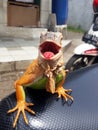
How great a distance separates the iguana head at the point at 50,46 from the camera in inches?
58.7

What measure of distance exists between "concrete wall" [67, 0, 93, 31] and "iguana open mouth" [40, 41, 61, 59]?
10.5m

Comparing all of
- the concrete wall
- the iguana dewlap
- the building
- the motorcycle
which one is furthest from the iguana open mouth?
the concrete wall

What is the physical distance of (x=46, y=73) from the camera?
1.57m

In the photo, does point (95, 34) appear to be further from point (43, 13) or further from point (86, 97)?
point (43, 13)

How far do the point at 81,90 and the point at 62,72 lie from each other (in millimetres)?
136

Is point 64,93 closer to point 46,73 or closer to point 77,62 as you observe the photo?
point 46,73

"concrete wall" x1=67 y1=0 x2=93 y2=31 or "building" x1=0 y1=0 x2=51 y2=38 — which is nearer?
"building" x1=0 y1=0 x2=51 y2=38

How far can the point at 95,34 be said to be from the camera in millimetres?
4375

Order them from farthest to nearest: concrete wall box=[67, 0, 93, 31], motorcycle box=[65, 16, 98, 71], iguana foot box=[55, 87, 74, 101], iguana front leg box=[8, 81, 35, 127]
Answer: concrete wall box=[67, 0, 93, 31]
motorcycle box=[65, 16, 98, 71]
iguana foot box=[55, 87, 74, 101]
iguana front leg box=[8, 81, 35, 127]

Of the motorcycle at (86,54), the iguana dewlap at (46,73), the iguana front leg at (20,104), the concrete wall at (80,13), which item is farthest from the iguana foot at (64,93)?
the concrete wall at (80,13)

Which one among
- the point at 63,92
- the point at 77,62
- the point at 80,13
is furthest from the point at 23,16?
the point at 63,92

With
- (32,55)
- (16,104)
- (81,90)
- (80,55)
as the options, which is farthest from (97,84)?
(32,55)

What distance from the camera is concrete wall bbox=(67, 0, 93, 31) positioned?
11.9 meters

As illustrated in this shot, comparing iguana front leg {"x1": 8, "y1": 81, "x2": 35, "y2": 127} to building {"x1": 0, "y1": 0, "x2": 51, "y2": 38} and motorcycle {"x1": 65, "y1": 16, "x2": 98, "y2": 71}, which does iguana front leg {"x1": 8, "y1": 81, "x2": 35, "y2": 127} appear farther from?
building {"x1": 0, "y1": 0, "x2": 51, "y2": 38}
